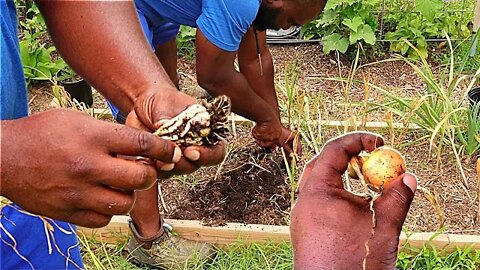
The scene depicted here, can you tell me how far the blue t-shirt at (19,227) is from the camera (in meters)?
1.21

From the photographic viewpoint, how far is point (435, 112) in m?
2.80

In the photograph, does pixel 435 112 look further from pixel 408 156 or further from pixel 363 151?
pixel 363 151

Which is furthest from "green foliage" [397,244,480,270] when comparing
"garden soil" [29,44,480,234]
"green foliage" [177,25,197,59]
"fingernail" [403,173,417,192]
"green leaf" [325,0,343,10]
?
"green foliage" [177,25,197,59]

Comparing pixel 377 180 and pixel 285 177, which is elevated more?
pixel 377 180

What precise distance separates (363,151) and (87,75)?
0.65 meters

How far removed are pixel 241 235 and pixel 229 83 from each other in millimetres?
624

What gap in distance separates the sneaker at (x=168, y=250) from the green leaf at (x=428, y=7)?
196 centimetres

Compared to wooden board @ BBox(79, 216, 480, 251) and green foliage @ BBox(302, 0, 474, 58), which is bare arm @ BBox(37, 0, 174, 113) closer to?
wooden board @ BBox(79, 216, 480, 251)

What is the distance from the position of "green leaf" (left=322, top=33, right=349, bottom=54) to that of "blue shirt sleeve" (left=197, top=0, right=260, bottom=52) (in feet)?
5.34

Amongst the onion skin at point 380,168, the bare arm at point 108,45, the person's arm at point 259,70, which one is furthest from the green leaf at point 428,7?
the bare arm at point 108,45

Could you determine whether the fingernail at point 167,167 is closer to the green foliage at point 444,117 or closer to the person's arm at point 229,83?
the person's arm at point 229,83

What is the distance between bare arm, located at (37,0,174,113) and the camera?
1.31 meters

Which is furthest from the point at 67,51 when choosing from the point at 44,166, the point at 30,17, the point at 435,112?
the point at 30,17

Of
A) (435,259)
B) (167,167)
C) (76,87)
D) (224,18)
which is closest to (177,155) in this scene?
(167,167)
